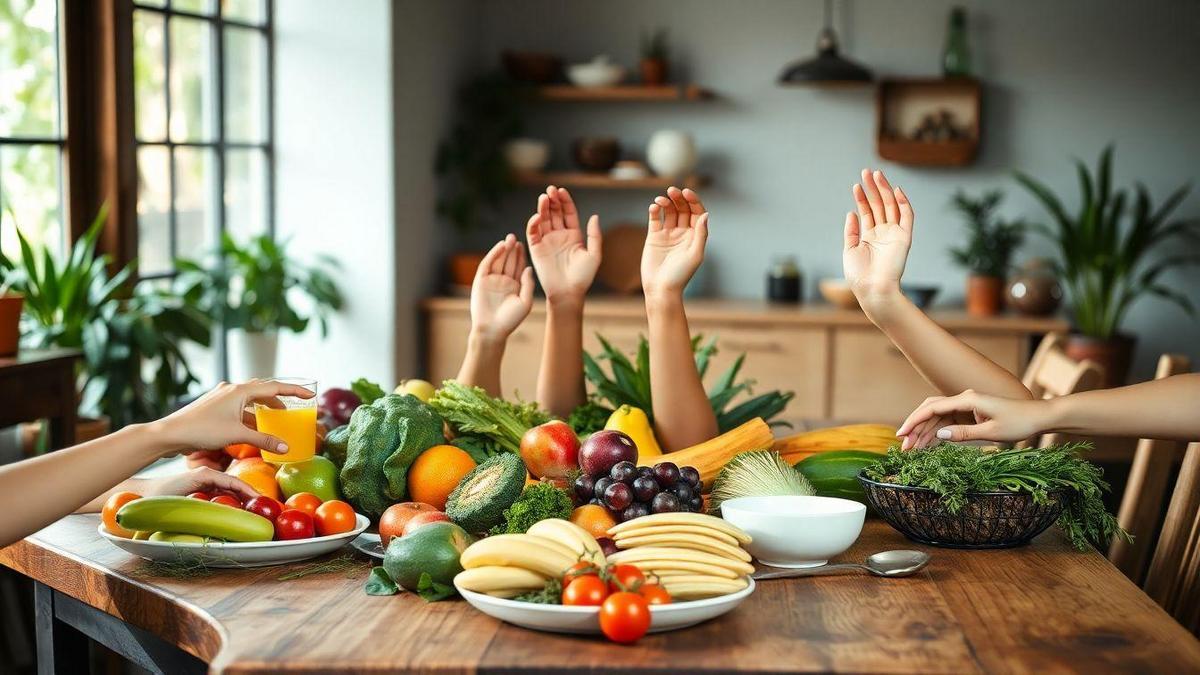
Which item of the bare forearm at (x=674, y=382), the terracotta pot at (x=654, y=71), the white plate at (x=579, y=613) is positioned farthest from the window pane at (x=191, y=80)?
the white plate at (x=579, y=613)

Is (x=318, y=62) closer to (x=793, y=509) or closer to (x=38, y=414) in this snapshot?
(x=38, y=414)

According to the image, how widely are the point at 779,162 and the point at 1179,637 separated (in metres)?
4.09

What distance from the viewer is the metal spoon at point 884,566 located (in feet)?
5.08

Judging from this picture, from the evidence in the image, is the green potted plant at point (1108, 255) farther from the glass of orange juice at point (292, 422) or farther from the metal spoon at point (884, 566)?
the glass of orange juice at point (292, 422)

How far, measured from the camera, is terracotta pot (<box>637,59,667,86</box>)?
16.8 ft

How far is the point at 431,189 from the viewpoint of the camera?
5.04 m

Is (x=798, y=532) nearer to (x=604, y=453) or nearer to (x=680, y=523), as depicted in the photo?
(x=680, y=523)

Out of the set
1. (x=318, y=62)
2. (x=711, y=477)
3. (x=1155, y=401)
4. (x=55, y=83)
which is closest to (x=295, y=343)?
(x=318, y=62)

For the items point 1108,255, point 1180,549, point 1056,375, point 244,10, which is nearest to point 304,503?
point 1180,549

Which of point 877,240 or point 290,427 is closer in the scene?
point 290,427

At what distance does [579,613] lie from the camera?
128 cm

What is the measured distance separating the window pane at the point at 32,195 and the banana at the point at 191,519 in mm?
2012

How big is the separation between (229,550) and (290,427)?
0.27 meters

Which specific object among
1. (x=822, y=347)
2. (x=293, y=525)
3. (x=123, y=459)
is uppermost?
(x=123, y=459)
